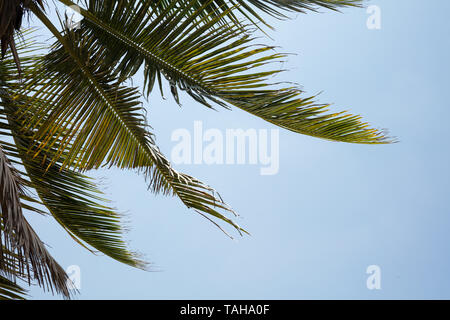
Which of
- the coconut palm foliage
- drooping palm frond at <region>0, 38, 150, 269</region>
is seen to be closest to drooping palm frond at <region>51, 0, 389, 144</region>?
the coconut palm foliage

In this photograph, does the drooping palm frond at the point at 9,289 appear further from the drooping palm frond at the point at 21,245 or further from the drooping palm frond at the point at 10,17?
the drooping palm frond at the point at 10,17

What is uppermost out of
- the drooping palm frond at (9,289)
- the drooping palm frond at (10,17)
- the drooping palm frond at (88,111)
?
the drooping palm frond at (10,17)

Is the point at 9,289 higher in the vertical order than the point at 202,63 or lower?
lower

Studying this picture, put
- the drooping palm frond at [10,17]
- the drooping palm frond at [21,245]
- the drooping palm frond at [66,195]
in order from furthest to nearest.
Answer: the drooping palm frond at [66,195]
the drooping palm frond at [21,245]
the drooping palm frond at [10,17]

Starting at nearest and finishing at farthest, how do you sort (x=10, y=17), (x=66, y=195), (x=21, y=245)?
1. (x=10, y=17)
2. (x=21, y=245)
3. (x=66, y=195)

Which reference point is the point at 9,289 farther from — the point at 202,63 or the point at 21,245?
the point at 202,63

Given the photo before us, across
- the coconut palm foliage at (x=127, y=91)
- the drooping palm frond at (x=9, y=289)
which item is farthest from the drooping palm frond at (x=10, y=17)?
the drooping palm frond at (x=9, y=289)

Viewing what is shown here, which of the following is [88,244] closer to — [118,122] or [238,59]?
[118,122]

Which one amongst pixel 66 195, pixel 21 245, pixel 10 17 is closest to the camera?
pixel 10 17

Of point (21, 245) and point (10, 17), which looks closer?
point (10, 17)

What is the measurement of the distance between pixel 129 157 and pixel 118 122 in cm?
27

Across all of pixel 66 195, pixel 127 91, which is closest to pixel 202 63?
pixel 127 91

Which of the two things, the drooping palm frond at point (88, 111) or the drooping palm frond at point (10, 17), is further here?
the drooping palm frond at point (88, 111)
